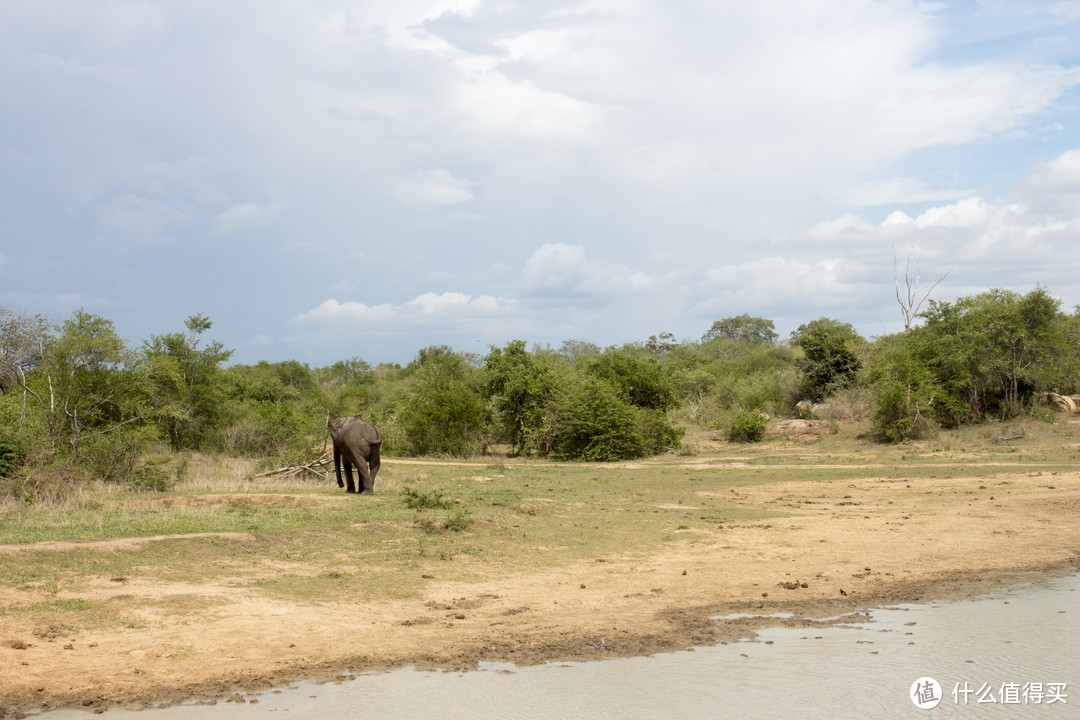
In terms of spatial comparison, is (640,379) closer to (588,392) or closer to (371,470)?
(588,392)

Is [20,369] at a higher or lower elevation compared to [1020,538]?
higher

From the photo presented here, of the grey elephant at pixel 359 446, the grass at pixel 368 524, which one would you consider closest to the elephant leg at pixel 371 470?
the grey elephant at pixel 359 446

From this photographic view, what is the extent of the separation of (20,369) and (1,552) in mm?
13997

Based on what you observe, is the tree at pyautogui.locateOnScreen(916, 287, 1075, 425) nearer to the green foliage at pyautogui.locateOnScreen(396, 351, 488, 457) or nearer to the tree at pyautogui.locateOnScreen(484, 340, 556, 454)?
the tree at pyautogui.locateOnScreen(484, 340, 556, 454)

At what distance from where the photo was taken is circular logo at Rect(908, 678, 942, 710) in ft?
20.0

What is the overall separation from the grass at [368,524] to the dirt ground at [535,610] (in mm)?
417

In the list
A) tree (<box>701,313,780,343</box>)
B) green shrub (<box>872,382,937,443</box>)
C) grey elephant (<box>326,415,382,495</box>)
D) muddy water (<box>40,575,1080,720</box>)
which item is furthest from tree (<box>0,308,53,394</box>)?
tree (<box>701,313,780,343</box>)

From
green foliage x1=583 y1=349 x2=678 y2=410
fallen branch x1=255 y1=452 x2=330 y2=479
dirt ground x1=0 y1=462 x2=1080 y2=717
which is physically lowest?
dirt ground x1=0 y1=462 x2=1080 y2=717

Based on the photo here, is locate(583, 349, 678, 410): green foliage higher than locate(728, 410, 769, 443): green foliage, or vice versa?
locate(583, 349, 678, 410): green foliage

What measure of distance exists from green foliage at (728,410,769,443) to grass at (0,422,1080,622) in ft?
33.0

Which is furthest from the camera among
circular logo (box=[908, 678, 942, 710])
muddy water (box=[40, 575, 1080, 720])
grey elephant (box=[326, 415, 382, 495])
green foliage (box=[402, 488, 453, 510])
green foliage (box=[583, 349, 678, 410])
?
green foliage (box=[583, 349, 678, 410])

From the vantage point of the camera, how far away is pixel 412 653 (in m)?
7.21

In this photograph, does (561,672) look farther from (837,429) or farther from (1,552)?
(837,429)

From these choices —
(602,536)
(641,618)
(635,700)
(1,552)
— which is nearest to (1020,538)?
(602,536)
